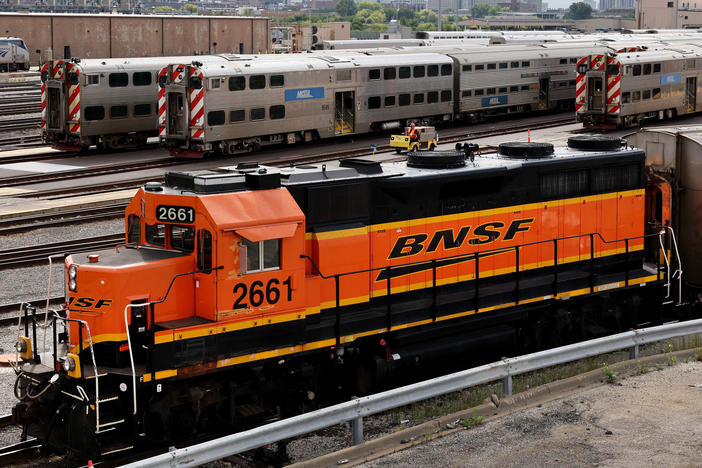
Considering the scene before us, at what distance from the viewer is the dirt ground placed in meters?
10.3

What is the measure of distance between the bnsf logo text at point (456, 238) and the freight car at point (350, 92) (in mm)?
20102

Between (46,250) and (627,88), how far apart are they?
28239 millimetres

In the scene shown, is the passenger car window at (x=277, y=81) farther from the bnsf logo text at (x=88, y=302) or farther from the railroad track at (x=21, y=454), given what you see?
the railroad track at (x=21, y=454)

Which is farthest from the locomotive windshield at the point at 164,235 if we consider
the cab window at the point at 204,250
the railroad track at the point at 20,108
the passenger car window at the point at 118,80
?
the railroad track at the point at 20,108

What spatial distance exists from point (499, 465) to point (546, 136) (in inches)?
1216

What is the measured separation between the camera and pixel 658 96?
147ft

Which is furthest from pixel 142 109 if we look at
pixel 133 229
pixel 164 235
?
pixel 164 235

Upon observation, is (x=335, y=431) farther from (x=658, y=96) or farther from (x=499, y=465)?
(x=658, y=96)

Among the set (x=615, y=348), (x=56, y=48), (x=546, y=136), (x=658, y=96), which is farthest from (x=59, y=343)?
(x=56, y=48)

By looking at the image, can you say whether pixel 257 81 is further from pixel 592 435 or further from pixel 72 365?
pixel 592 435

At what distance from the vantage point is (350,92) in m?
38.9

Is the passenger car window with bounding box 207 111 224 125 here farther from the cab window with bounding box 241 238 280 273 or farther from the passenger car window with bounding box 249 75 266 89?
the cab window with bounding box 241 238 280 273

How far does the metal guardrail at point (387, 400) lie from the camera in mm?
9680

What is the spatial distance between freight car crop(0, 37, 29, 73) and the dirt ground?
5431 centimetres
